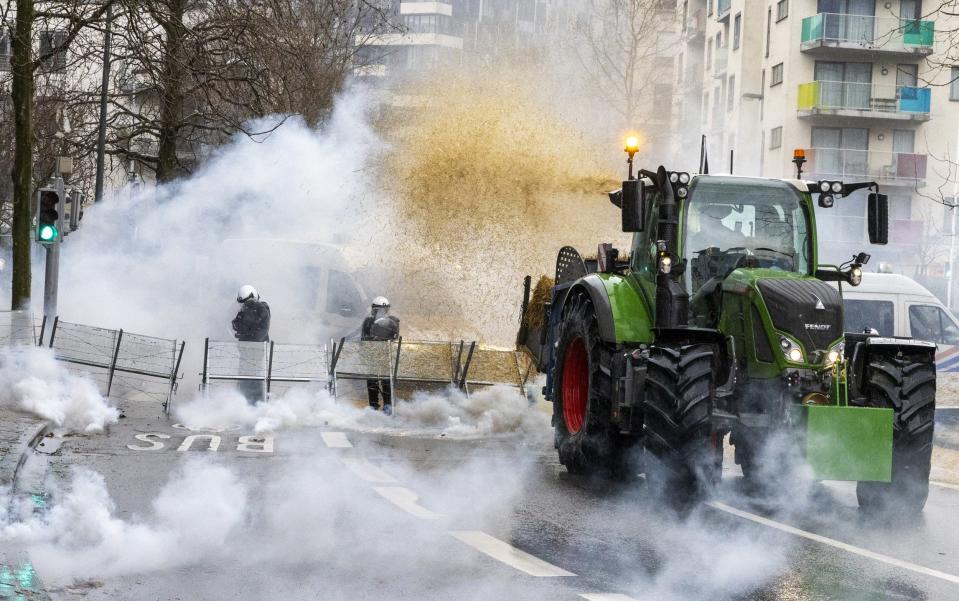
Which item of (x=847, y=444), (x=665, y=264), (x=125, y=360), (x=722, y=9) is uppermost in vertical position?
(x=722, y=9)

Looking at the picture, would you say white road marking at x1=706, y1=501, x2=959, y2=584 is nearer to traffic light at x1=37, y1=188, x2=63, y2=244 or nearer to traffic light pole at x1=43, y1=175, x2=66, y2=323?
traffic light pole at x1=43, y1=175, x2=66, y2=323

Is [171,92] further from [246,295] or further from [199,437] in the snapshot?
[199,437]

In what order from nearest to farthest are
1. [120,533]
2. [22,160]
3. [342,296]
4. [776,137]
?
[120,533] → [22,160] → [342,296] → [776,137]

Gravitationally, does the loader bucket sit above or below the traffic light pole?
below

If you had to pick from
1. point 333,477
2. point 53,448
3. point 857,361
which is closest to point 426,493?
point 333,477

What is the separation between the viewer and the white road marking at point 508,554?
7418 millimetres

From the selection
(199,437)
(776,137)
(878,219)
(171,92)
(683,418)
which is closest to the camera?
(683,418)

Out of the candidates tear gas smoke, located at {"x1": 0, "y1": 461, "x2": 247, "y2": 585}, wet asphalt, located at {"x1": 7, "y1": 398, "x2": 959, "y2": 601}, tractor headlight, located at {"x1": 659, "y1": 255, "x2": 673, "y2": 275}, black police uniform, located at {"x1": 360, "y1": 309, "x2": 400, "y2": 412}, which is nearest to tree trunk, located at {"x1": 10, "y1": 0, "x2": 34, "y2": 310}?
black police uniform, located at {"x1": 360, "y1": 309, "x2": 400, "y2": 412}

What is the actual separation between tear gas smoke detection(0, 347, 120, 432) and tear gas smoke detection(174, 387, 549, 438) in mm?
1168

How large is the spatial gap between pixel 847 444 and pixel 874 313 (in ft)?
31.1

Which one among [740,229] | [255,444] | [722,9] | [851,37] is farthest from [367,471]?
[722,9]

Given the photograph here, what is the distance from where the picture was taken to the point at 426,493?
10.3 meters

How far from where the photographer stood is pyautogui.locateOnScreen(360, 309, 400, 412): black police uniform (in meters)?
18.3

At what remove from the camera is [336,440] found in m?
14.6
